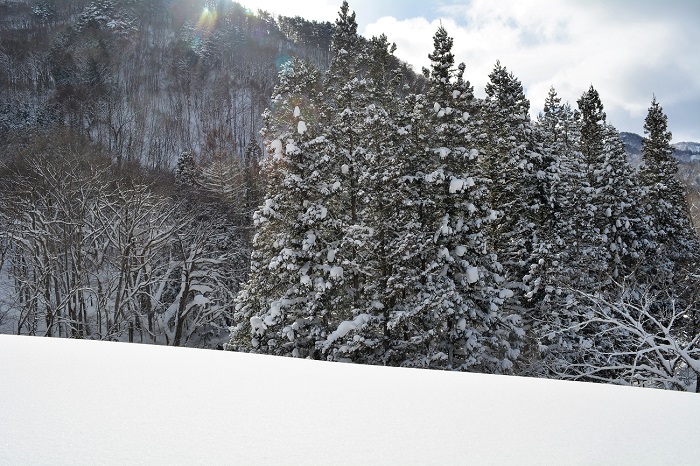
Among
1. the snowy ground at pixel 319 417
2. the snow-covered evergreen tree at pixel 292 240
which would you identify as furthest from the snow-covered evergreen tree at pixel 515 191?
the snowy ground at pixel 319 417

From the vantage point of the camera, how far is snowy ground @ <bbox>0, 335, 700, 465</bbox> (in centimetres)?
241

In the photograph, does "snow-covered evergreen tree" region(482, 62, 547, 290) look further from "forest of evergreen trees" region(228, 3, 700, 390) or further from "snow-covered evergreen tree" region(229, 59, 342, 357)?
"snow-covered evergreen tree" region(229, 59, 342, 357)

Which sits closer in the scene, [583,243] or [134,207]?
[583,243]

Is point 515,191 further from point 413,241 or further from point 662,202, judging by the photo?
point 662,202

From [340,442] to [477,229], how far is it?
1571 centimetres

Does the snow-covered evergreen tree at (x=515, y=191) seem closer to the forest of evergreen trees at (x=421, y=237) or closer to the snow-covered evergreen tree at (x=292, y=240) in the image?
the forest of evergreen trees at (x=421, y=237)

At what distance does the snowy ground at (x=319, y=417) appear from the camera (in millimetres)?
2414

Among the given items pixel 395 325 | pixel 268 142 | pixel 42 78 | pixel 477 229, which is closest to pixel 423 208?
pixel 477 229

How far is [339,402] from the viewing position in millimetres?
3422

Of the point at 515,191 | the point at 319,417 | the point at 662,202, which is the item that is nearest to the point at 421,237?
the point at 515,191

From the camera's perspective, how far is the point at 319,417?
3.03 meters

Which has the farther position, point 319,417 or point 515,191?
point 515,191

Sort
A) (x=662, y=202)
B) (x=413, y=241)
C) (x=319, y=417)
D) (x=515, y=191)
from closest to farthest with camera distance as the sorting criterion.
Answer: (x=319, y=417), (x=413, y=241), (x=515, y=191), (x=662, y=202)

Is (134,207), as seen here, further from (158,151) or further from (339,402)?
(158,151)
